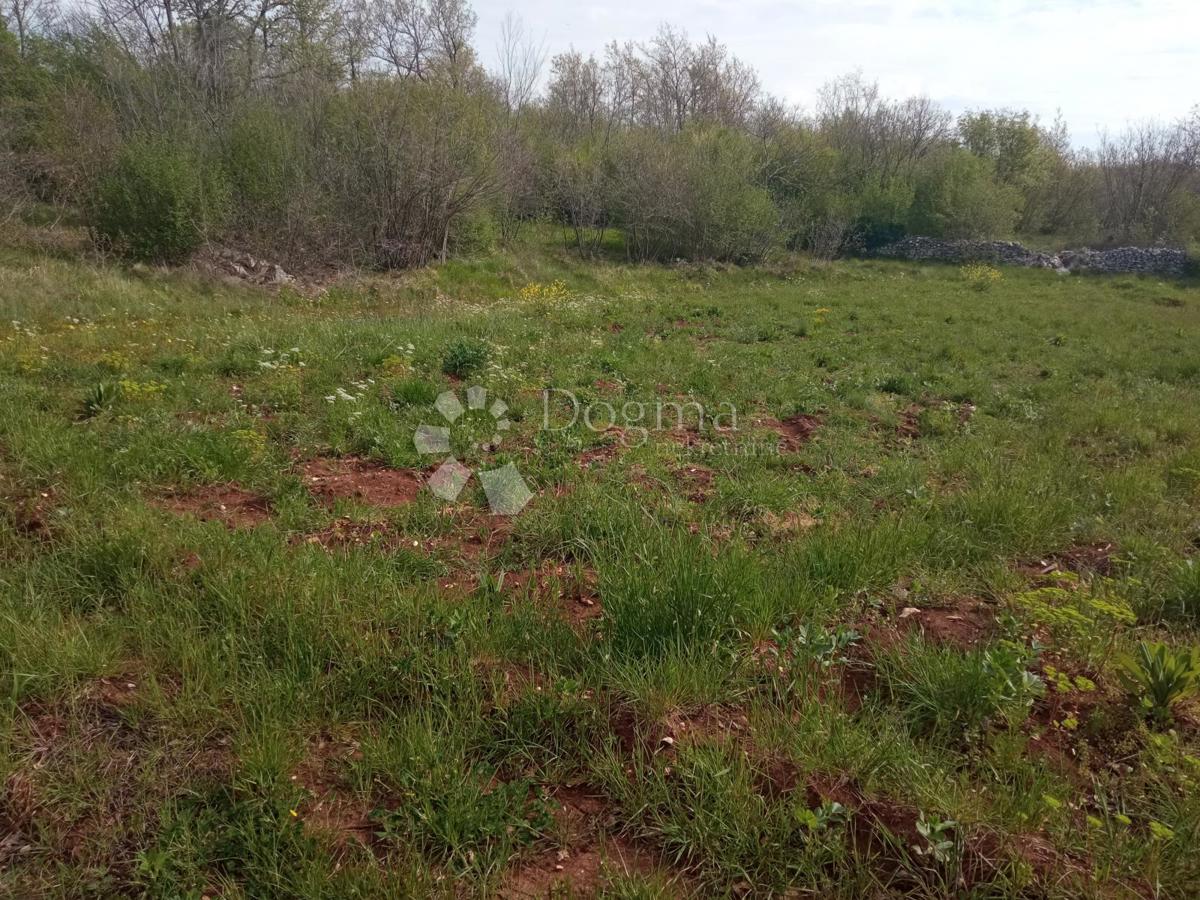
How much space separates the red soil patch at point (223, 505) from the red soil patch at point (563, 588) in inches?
62.6

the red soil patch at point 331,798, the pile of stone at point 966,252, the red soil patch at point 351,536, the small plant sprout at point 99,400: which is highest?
the pile of stone at point 966,252

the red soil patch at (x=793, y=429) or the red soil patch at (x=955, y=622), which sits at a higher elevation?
the red soil patch at (x=793, y=429)

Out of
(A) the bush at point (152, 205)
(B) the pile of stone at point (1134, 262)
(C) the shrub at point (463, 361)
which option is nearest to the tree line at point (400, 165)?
(A) the bush at point (152, 205)

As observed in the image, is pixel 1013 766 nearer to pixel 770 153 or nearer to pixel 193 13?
pixel 193 13

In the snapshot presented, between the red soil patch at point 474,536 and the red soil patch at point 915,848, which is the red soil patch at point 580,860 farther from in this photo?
the red soil patch at point 474,536

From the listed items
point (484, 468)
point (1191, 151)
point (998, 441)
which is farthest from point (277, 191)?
point (1191, 151)

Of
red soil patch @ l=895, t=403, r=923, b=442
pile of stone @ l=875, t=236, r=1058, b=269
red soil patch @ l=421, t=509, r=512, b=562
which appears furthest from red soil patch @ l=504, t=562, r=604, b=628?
pile of stone @ l=875, t=236, r=1058, b=269

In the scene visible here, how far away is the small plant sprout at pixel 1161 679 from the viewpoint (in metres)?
2.32

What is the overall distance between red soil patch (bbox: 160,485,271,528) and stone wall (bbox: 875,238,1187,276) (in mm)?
29573

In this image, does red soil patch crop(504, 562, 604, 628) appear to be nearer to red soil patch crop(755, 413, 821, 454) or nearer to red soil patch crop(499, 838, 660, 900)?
red soil patch crop(499, 838, 660, 900)

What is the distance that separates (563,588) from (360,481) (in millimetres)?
1957

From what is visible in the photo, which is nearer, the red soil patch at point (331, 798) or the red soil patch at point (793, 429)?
the red soil patch at point (331, 798)

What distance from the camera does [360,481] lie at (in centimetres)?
445

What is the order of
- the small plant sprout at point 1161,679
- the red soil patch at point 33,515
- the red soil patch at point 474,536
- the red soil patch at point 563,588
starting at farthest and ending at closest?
1. the red soil patch at point 474,536
2. the red soil patch at point 33,515
3. the red soil patch at point 563,588
4. the small plant sprout at point 1161,679
